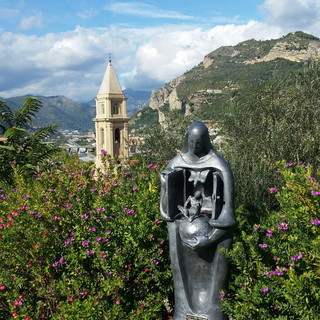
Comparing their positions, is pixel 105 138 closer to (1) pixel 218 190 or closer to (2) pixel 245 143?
(2) pixel 245 143

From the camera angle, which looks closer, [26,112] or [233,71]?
[26,112]

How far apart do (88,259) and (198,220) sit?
6.29 ft

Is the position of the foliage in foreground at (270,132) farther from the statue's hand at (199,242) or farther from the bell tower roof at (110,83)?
the bell tower roof at (110,83)

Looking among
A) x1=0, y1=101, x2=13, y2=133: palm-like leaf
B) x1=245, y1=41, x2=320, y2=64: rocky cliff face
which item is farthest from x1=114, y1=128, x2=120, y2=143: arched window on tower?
x1=245, y1=41, x2=320, y2=64: rocky cliff face

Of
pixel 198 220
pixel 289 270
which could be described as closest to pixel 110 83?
pixel 198 220

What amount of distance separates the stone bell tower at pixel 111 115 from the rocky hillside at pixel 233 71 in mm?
25962

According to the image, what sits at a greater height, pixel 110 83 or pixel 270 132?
pixel 110 83

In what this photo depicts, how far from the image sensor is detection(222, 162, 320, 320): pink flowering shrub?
3.44 m

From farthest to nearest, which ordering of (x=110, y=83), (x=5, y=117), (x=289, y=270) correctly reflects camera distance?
1. (x=110, y=83)
2. (x=5, y=117)
3. (x=289, y=270)

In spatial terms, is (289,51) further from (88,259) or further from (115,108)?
(88,259)

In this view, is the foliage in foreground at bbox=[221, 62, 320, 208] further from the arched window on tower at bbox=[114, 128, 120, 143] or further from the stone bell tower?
the arched window on tower at bbox=[114, 128, 120, 143]

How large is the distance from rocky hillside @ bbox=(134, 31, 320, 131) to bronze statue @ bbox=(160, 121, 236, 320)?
55356 mm

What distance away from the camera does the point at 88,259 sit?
5.17 meters

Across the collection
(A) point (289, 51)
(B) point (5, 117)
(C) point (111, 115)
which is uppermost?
(A) point (289, 51)
